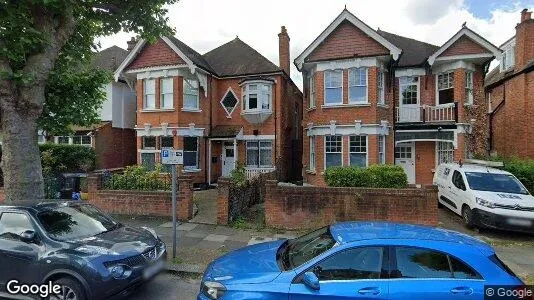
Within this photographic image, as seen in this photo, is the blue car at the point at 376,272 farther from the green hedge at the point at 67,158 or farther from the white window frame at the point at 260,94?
the white window frame at the point at 260,94

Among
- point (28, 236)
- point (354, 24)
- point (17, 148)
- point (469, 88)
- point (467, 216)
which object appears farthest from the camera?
point (469, 88)

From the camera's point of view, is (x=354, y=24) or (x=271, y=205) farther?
(x=354, y=24)

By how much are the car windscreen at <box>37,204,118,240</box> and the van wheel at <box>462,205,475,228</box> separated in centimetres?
920

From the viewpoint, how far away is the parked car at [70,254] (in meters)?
4.37

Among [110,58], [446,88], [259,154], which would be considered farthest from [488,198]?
[110,58]

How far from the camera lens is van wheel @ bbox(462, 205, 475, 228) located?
9.34 m

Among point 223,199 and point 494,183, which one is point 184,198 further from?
point 494,183

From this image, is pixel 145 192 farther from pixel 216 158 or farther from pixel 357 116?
pixel 357 116

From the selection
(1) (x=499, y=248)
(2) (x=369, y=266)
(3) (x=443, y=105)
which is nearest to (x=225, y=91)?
(3) (x=443, y=105)

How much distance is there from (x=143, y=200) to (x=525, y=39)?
19837 millimetres

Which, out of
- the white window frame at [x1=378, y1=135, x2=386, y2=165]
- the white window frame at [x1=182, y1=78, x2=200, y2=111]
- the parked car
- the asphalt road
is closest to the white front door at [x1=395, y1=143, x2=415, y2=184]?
the white window frame at [x1=378, y1=135, x2=386, y2=165]

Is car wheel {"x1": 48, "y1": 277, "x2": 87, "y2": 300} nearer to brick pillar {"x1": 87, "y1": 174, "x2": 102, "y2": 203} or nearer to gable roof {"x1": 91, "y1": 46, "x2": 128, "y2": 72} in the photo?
brick pillar {"x1": 87, "y1": 174, "x2": 102, "y2": 203}

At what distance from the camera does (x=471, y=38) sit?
Result: 14.8m

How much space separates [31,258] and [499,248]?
9.53 m
